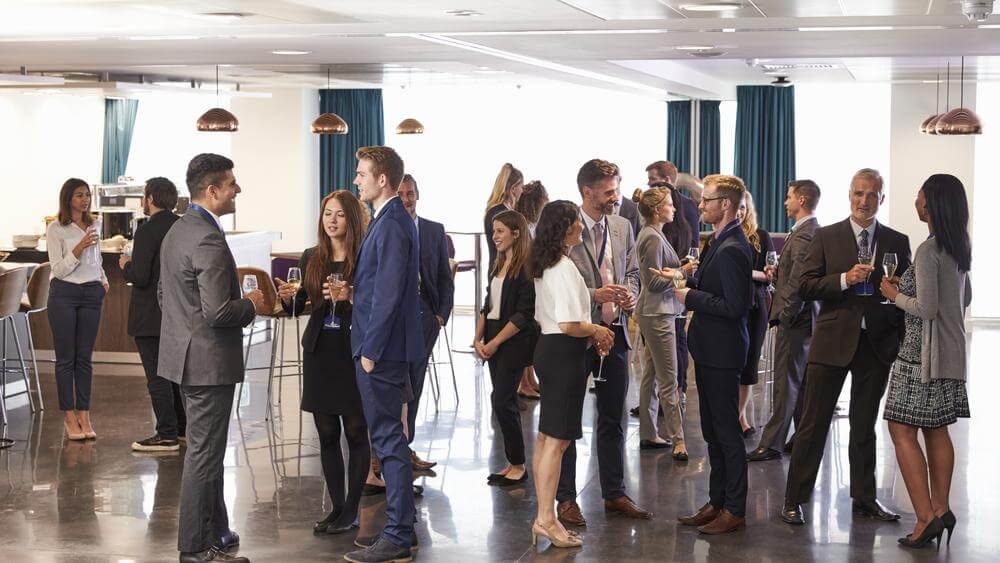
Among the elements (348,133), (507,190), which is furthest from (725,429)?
(348,133)

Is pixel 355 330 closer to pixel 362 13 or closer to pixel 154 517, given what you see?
pixel 154 517

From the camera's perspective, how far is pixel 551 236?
4.79 meters

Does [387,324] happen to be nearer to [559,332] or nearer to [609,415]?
[559,332]

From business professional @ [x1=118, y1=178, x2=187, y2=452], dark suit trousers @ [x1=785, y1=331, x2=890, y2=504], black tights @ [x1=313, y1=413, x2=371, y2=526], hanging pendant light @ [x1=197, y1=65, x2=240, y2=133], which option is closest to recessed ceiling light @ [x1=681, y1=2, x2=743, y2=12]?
dark suit trousers @ [x1=785, y1=331, x2=890, y2=504]

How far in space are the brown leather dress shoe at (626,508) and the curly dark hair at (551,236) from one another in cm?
141

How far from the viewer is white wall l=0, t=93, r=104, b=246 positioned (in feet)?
49.4

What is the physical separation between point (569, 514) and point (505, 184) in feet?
9.40

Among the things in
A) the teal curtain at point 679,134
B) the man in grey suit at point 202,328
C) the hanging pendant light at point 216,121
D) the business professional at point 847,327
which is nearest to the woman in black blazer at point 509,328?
the business professional at point 847,327

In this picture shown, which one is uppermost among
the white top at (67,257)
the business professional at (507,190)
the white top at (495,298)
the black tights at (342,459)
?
the business professional at (507,190)

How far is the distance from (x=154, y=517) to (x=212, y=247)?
1.69 metres

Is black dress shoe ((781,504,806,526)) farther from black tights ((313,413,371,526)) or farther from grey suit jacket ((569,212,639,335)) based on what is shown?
black tights ((313,413,371,526))

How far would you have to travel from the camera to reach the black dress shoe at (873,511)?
219 inches

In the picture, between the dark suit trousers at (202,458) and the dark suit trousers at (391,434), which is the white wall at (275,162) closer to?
the dark suit trousers at (202,458)

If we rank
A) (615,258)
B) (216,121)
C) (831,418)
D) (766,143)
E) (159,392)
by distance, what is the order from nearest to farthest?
(831,418), (615,258), (159,392), (216,121), (766,143)
